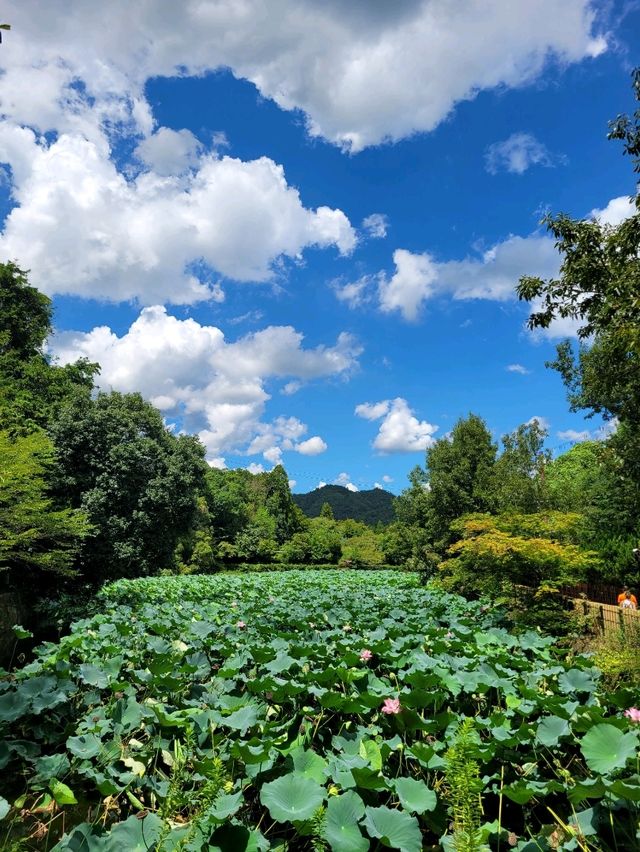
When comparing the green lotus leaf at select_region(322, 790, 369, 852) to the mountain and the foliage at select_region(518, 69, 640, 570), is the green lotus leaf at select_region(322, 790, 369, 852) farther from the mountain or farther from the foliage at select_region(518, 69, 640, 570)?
the mountain

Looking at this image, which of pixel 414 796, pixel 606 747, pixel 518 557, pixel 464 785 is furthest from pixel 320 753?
pixel 518 557

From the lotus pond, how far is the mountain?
7960cm

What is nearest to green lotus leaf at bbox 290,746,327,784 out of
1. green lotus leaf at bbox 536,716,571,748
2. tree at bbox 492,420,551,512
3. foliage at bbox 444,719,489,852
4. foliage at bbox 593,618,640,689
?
foliage at bbox 444,719,489,852

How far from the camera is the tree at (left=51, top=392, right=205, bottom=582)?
17.4 m

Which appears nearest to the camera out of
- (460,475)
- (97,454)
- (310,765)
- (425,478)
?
(310,765)

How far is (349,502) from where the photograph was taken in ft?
328

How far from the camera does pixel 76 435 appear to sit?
17453 millimetres

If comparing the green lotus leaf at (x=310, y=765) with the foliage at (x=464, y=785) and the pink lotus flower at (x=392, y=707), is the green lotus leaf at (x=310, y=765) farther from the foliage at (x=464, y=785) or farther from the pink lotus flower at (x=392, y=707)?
the foliage at (x=464, y=785)

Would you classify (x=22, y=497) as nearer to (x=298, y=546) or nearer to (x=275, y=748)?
(x=275, y=748)

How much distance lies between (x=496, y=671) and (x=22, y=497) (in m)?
9.46

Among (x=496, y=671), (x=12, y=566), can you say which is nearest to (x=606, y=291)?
(x=496, y=671)

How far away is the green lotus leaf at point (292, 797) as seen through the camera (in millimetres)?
1926

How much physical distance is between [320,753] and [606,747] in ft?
5.57

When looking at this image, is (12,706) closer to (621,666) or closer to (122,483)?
(621,666)
